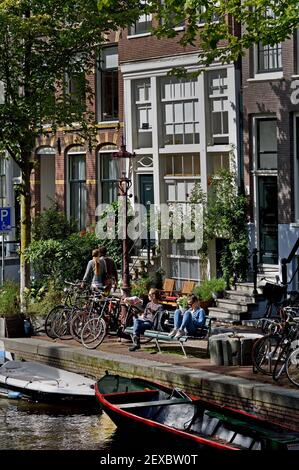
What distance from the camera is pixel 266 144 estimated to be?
92.2ft

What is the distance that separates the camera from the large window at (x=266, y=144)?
27.9 meters

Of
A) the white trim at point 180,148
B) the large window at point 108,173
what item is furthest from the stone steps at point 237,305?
the large window at point 108,173

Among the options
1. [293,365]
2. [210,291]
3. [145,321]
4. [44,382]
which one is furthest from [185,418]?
[210,291]

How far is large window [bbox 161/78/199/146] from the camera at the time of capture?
29.8m

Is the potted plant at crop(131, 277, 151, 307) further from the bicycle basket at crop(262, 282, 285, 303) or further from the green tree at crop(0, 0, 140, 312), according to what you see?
the bicycle basket at crop(262, 282, 285, 303)

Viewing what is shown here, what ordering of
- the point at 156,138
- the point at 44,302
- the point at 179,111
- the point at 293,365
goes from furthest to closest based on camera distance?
the point at 156,138 → the point at 179,111 → the point at 44,302 → the point at 293,365

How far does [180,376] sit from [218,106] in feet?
34.3

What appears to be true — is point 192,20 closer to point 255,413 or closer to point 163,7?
point 163,7

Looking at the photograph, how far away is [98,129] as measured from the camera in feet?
108

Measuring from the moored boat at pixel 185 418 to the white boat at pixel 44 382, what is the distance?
4.21ft

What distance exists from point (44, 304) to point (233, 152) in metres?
5.93

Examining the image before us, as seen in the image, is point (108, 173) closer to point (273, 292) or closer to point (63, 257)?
point (63, 257)

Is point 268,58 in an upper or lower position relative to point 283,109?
upper

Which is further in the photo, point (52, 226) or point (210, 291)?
point (52, 226)
